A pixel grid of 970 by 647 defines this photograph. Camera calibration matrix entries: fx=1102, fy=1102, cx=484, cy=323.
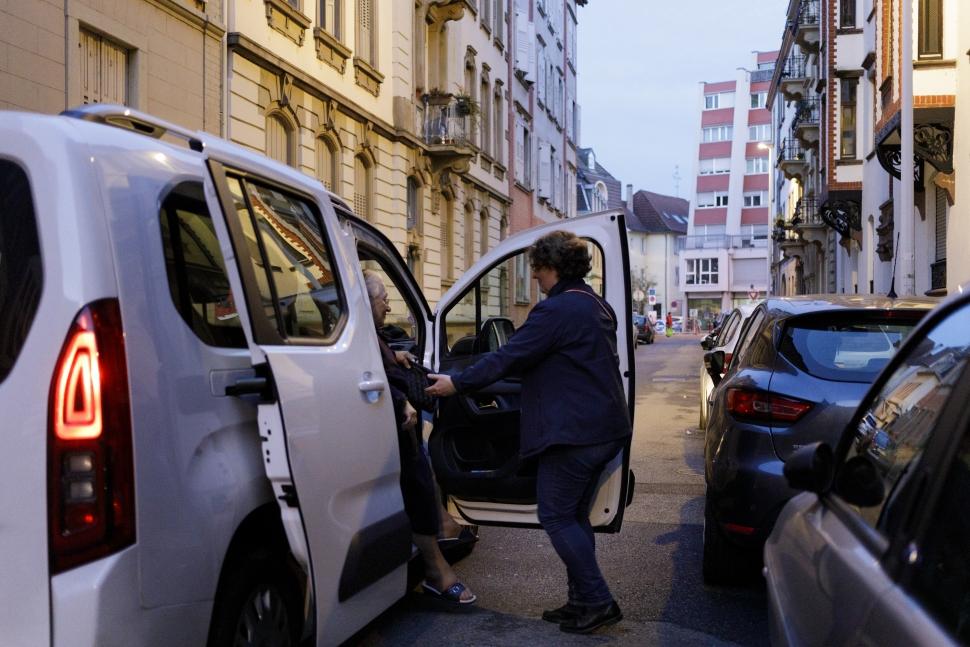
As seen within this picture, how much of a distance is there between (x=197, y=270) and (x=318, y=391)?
63 centimetres

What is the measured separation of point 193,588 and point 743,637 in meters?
2.90

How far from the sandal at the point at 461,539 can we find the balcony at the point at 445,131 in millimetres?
19638

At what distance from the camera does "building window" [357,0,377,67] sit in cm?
2200

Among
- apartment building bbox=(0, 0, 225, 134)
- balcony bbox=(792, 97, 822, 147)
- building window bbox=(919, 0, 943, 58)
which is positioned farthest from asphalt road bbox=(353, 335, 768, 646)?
balcony bbox=(792, 97, 822, 147)

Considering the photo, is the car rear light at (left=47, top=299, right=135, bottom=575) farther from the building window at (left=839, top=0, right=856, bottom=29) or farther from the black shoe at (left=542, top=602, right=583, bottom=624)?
the building window at (left=839, top=0, right=856, bottom=29)

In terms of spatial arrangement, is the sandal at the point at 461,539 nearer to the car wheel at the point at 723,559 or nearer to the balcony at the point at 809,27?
the car wheel at the point at 723,559

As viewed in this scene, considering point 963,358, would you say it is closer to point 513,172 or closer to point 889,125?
point 889,125

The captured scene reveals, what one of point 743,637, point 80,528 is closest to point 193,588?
point 80,528

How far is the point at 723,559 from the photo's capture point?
5898 millimetres

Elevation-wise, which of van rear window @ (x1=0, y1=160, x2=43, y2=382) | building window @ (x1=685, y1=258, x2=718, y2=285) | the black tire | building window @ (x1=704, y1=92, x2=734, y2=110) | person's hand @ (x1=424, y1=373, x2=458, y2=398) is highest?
building window @ (x1=704, y1=92, x2=734, y2=110)

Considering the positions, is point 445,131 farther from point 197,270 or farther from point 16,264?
point 16,264

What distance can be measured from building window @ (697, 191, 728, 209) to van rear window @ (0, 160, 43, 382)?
87.4m

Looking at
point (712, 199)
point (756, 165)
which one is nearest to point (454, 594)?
point (756, 165)

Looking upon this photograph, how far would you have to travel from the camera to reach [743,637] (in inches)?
199
